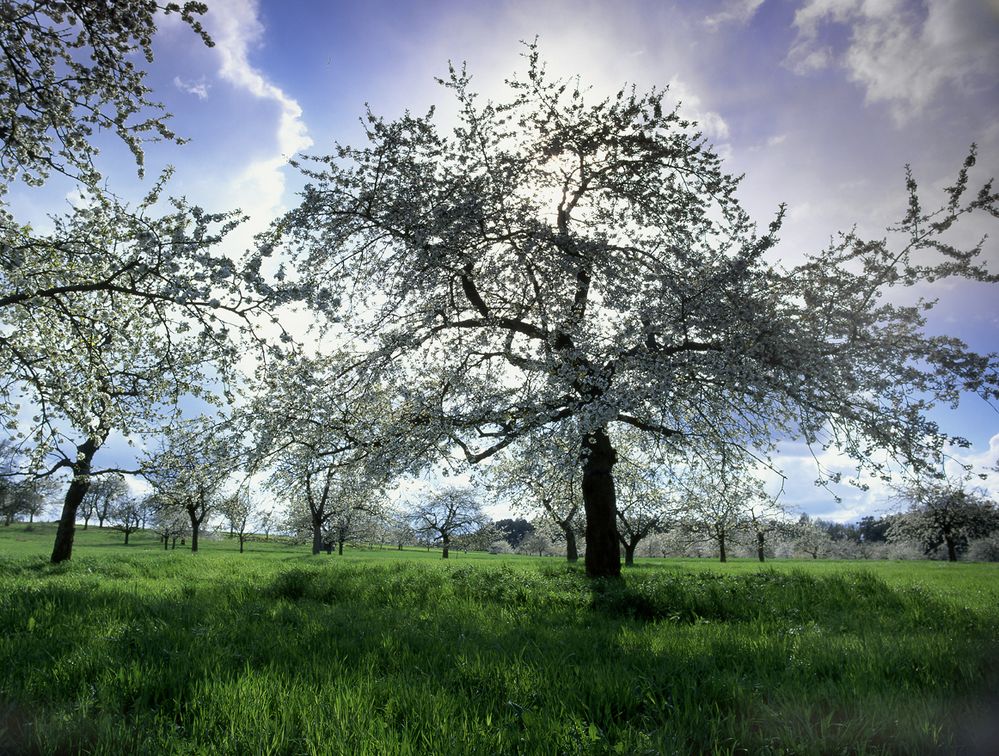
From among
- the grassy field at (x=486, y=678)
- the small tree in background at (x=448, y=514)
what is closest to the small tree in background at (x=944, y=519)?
the grassy field at (x=486, y=678)

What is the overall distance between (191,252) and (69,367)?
5742mm

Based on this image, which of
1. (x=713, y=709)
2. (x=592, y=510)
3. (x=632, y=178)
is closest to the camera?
(x=713, y=709)

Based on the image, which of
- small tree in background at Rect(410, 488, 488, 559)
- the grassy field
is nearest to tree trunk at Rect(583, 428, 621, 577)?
the grassy field

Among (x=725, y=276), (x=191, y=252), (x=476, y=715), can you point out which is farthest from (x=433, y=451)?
(x=476, y=715)

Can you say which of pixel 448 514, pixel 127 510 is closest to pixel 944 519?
pixel 448 514

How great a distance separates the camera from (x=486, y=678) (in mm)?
4988

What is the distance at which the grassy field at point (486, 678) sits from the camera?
11.9ft

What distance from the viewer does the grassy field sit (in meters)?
3.62

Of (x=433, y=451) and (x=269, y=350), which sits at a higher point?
(x=269, y=350)

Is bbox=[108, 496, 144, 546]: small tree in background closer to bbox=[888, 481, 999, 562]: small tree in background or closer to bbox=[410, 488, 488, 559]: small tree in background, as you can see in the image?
bbox=[410, 488, 488, 559]: small tree in background

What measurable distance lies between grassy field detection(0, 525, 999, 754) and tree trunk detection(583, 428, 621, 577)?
593 cm

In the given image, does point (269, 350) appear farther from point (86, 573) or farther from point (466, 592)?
point (86, 573)

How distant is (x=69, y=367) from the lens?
12.0m

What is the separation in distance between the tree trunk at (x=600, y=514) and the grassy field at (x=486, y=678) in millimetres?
5932
